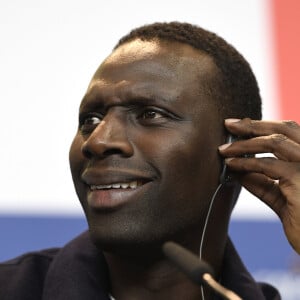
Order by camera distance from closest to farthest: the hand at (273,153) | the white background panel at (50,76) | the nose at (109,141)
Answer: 1. the nose at (109,141)
2. the hand at (273,153)
3. the white background panel at (50,76)

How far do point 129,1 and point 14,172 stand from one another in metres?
0.59

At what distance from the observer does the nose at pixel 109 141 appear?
136 cm

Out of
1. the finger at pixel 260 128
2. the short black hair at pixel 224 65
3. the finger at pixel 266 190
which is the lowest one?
the finger at pixel 266 190

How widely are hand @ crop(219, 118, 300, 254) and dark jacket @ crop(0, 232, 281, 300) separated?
0.49 feet

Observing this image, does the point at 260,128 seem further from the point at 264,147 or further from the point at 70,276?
the point at 70,276

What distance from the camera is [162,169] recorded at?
138cm

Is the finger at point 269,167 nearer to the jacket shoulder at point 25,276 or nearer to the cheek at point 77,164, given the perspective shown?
the cheek at point 77,164

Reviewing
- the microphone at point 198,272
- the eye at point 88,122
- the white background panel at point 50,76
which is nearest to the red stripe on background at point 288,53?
the white background panel at point 50,76

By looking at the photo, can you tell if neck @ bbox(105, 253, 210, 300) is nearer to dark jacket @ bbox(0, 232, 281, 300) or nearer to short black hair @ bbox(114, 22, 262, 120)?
dark jacket @ bbox(0, 232, 281, 300)

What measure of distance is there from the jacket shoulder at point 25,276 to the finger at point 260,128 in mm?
498

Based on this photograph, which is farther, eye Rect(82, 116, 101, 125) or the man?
eye Rect(82, 116, 101, 125)

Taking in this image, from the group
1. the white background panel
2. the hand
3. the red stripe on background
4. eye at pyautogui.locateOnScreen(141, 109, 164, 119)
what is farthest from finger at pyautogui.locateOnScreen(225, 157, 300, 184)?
the red stripe on background

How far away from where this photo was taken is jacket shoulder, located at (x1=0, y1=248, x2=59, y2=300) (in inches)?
60.2

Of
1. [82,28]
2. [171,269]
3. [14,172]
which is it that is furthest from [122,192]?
[82,28]
